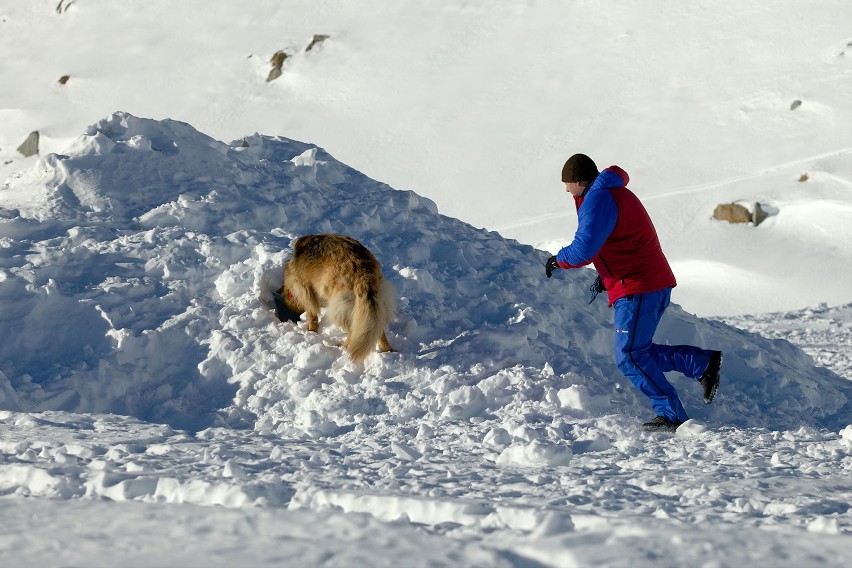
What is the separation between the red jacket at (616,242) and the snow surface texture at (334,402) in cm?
74

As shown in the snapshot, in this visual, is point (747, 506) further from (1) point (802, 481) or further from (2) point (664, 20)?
(2) point (664, 20)

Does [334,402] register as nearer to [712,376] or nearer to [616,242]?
[616,242]

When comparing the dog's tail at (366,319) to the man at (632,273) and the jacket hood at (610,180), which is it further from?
the jacket hood at (610,180)

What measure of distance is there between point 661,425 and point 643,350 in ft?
1.40

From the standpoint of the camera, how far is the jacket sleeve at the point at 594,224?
498cm

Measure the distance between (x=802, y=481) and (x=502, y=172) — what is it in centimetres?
2381

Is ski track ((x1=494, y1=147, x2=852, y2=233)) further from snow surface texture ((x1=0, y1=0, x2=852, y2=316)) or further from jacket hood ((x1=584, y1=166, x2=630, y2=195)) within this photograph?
jacket hood ((x1=584, y1=166, x2=630, y2=195))

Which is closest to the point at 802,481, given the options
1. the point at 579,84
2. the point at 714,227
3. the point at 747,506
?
the point at 747,506

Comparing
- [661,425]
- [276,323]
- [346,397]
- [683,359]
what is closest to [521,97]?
[276,323]

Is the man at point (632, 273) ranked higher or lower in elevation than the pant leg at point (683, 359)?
higher

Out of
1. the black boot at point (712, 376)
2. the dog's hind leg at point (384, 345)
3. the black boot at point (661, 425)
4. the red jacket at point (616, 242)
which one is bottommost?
the black boot at point (661, 425)

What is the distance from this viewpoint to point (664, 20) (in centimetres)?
3319

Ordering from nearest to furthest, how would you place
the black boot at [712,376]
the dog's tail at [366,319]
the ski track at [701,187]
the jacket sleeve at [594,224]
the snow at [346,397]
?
the snow at [346,397]
the jacket sleeve at [594,224]
the black boot at [712,376]
the dog's tail at [366,319]
the ski track at [701,187]

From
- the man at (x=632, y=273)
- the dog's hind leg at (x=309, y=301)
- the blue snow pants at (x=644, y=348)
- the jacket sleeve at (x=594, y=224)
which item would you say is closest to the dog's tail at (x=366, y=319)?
the dog's hind leg at (x=309, y=301)
